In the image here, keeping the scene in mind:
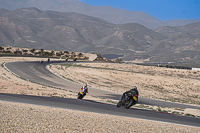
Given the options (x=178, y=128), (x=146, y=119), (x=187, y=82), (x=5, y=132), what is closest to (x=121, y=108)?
(x=146, y=119)

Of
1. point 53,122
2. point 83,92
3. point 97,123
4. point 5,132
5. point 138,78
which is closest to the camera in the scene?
point 5,132

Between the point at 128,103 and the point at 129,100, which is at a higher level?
the point at 129,100

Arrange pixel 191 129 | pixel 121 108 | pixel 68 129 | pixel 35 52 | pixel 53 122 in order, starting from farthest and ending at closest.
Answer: pixel 35 52 < pixel 121 108 < pixel 191 129 < pixel 53 122 < pixel 68 129

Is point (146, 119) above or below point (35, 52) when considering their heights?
below

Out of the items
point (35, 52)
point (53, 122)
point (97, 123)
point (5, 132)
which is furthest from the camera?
point (35, 52)

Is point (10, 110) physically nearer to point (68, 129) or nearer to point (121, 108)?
point (68, 129)

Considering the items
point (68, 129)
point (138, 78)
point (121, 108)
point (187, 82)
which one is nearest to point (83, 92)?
point (121, 108)

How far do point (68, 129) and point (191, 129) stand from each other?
564cm

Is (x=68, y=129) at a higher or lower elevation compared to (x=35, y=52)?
lower

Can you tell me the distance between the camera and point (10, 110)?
11352 millimetres

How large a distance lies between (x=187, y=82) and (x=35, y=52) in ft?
234

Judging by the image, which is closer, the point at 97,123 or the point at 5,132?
the point at 5,132

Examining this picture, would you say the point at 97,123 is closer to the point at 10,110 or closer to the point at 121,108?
the point at 10,110

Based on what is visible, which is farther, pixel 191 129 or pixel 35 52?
pixel 35 52
